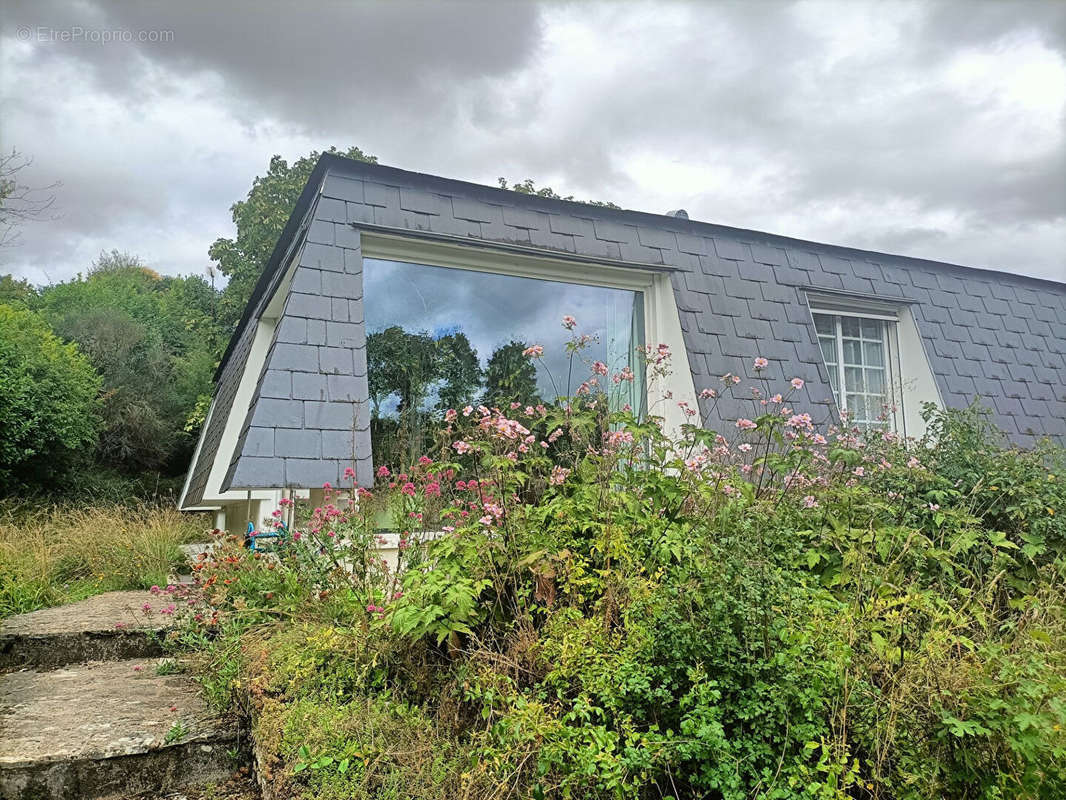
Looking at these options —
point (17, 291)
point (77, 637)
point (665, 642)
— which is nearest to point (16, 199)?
point (77, 637)

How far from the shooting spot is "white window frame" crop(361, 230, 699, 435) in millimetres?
4664

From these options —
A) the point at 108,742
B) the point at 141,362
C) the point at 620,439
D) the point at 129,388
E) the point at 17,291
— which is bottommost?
the point at 108,742

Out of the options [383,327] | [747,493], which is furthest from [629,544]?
[383,327]

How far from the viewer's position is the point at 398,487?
3.18 meters

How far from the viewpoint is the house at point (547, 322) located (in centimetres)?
391

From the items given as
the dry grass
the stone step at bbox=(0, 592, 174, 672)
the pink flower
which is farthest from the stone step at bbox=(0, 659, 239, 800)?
the pink flower

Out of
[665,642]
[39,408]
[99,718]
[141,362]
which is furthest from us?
[141,362]

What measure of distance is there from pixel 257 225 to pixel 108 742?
49.9ft

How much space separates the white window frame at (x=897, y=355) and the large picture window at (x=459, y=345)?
241cm

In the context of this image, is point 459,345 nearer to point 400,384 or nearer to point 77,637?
point 400,384

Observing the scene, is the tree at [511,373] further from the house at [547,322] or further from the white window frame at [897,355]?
the white window frame at [897,355]

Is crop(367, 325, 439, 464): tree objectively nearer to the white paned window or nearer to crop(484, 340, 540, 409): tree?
crop(484, 340, 540, 409): tree

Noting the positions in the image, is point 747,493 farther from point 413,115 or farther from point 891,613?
point 413,115

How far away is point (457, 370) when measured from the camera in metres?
4.75
